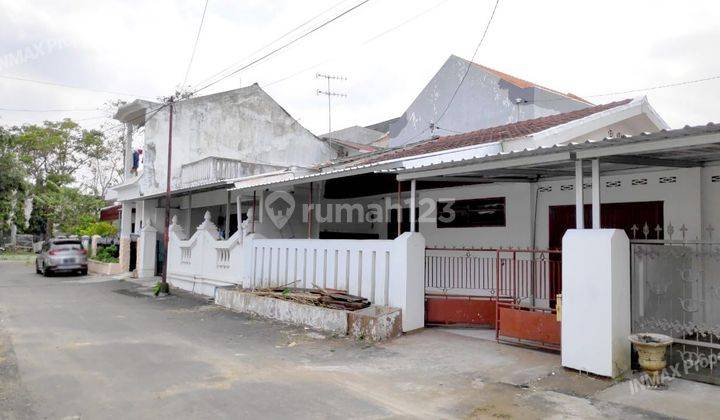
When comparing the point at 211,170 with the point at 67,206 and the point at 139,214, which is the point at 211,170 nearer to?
the point at 139,214

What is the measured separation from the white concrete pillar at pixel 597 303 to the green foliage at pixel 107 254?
20.9m

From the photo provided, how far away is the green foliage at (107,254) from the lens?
22678 millimetres

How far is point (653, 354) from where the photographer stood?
532cm

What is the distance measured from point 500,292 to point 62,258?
754 inches

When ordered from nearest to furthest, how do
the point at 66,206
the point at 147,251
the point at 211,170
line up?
1. the point at 211,170
2. the point at 147,251
3. the point at 66,206

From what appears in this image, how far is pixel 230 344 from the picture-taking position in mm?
8094

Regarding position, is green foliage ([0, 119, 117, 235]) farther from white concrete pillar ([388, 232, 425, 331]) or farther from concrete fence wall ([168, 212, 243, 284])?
white concrete pillar ([388, 232, 425, 331])

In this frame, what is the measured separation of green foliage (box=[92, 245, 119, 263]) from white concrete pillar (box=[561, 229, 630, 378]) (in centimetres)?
2093

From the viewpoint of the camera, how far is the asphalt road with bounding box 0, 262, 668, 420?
4996 millimetres

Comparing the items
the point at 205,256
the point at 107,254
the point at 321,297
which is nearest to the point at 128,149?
the point at 107,254

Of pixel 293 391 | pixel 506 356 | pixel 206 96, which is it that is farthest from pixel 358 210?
pixel 206 96

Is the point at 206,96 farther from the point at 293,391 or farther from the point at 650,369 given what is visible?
the point at 650,369

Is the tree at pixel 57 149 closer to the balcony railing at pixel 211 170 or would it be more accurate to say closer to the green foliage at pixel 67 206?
the green foliage at pixel 67 206

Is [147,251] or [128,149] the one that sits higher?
[128,149]
